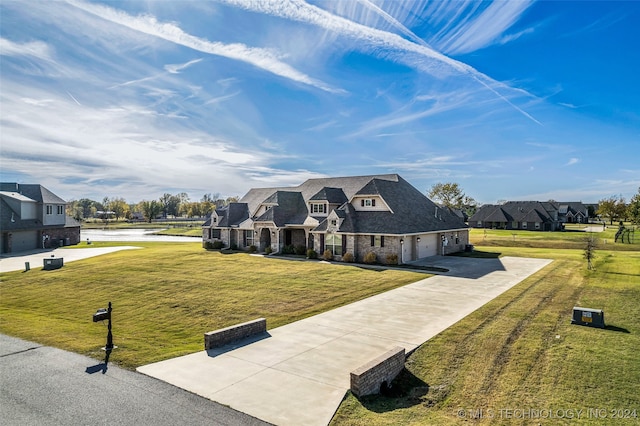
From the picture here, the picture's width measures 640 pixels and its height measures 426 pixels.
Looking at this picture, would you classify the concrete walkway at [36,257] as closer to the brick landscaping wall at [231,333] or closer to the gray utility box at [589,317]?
the brick landscaping wall at [231,333]

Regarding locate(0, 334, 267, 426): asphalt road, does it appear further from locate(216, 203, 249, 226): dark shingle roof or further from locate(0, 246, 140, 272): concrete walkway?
locate(216, 203, 249, 226): dark shingle roof

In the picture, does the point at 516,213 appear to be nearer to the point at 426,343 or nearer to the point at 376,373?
the point at 426,343

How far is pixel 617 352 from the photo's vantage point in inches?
403

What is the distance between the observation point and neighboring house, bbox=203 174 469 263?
28719mm

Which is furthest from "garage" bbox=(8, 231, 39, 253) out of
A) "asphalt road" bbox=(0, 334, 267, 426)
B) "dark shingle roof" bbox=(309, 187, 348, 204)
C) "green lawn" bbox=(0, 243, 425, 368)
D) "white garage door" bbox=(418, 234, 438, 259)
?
"white garage door" bbox=(418, 234, 438, 259)

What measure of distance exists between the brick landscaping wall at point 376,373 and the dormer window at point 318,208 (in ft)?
80.3

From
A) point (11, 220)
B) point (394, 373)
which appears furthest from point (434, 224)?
point (11, 220)

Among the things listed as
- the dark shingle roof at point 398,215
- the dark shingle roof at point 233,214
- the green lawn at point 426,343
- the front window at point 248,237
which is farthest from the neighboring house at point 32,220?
the dark shingle roof at point 398,215

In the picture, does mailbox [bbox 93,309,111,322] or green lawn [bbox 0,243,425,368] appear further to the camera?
green lawn [bbox 0,243,425,368]

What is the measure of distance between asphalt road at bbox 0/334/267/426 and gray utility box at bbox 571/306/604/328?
37.8 ft

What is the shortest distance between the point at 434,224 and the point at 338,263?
383 inches

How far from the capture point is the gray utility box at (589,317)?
12.3m

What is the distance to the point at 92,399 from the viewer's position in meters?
7.62

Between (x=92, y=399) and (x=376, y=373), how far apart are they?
5959 millimetres
